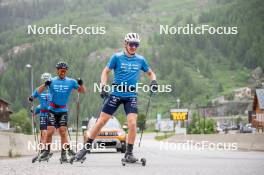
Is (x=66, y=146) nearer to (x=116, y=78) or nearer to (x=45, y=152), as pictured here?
(x=45, y=152)

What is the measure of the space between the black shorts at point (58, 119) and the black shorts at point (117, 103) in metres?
2.63

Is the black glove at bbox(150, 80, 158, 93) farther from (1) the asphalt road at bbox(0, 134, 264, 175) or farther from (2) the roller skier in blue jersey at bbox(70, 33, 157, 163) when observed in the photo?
(1) the asphalt road at bbox(0, 134, 264, 175)

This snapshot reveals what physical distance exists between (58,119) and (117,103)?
290cm

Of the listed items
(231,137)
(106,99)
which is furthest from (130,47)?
(231,137)

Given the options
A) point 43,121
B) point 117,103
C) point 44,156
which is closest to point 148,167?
point 117,103

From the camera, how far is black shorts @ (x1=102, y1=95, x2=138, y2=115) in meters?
12.3

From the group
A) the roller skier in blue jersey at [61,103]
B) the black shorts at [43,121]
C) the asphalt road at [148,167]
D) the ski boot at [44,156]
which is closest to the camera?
the asphalt road at [148,167]

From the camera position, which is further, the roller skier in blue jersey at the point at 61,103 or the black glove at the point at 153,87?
the roller skier in blue jersey at the point at 61,103

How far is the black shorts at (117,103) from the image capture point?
12.3 meters

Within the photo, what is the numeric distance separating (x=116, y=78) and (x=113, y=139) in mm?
13161

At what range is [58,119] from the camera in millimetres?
14953

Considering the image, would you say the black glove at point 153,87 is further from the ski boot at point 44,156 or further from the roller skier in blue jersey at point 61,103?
the ski boot at point 44,156

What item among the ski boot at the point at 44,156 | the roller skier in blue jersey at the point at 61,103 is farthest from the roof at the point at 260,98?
the roller skier in blue jersey at the point at 61,103

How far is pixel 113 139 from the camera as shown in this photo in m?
25.4
